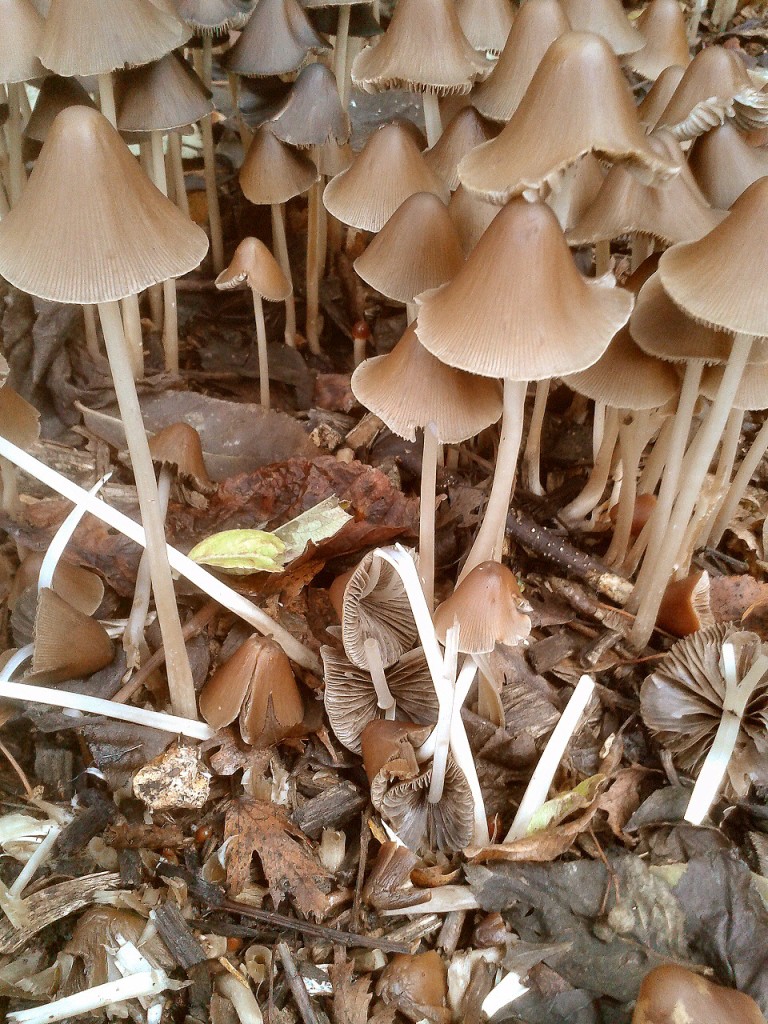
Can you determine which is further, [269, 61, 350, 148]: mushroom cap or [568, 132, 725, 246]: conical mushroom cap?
[269, 61, 350, 148]: mushroom cap

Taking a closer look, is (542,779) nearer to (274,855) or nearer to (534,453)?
(274,855)

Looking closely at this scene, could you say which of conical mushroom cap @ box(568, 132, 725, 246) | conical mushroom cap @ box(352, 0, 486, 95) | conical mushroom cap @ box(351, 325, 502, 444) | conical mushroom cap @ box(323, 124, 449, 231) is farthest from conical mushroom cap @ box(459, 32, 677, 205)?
conical mushroom cap @ box(352, 0, 486, 95)

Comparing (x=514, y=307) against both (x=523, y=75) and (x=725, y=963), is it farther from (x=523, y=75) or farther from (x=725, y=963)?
(x=725, y=963)

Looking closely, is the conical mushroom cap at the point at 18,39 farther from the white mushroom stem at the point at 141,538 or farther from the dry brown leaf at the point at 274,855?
the dry brown leaf at the point at 274,855

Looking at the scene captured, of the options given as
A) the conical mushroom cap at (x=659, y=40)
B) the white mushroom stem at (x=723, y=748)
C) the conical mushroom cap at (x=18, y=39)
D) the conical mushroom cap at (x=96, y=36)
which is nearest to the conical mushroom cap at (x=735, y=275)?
Result: the white mushroom stem at (x=723, y=748)

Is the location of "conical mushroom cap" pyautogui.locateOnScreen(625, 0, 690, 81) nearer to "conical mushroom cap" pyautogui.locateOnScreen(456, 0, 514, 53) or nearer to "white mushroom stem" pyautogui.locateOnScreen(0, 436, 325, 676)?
"conical mushroom cap" pyautogui.locateOnScreen(456, 0, 514, 53)

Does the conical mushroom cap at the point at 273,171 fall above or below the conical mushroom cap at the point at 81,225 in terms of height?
below

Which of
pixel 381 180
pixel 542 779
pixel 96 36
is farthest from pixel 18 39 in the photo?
pixel 542 779

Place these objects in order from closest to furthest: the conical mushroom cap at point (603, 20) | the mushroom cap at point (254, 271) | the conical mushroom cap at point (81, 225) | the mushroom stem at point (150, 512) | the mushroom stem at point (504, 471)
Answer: the conical mushroom cap at point (81, 225)
the mushroom stem at point (150, 512)
the mushroom stem at point (504, 471)
the conical mushroom cap at point (603, 20)
the mushroom cap at point (254, 271)
